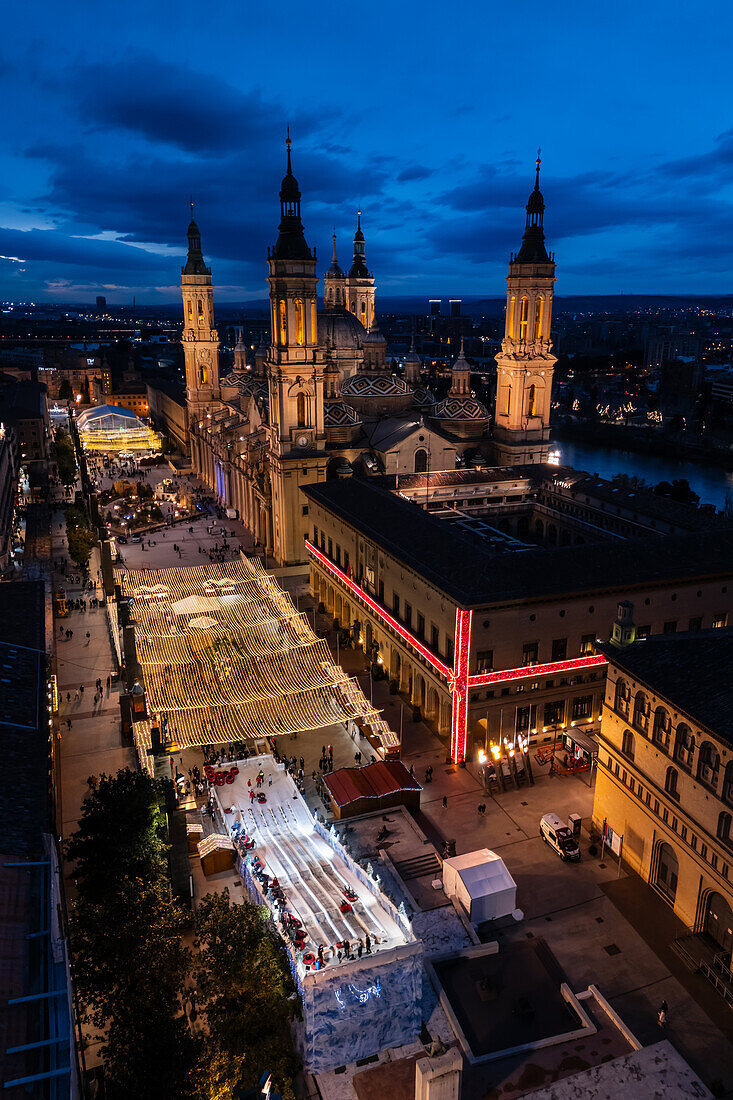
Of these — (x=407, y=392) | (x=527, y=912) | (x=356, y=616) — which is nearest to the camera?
(x=527, y=912)

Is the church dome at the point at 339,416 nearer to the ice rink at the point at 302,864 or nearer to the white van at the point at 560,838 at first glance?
the ice rink at the point at 302,864

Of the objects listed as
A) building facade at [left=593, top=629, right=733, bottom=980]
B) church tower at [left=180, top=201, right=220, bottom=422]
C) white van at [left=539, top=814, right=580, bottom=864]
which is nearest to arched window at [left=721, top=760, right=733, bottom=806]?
building facade at [left=593, top=629, right=733, bottom=980]

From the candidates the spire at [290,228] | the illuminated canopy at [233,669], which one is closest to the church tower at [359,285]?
the spire at [290,228]

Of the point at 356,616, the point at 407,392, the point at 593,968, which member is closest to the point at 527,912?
the point at 593,968

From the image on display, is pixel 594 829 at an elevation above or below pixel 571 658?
below

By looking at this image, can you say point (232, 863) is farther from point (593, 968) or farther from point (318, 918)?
point (593, 968)

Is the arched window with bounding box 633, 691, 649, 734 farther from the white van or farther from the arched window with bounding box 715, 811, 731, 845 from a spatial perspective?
the white van

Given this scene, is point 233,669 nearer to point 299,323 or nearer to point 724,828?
point 724,828
